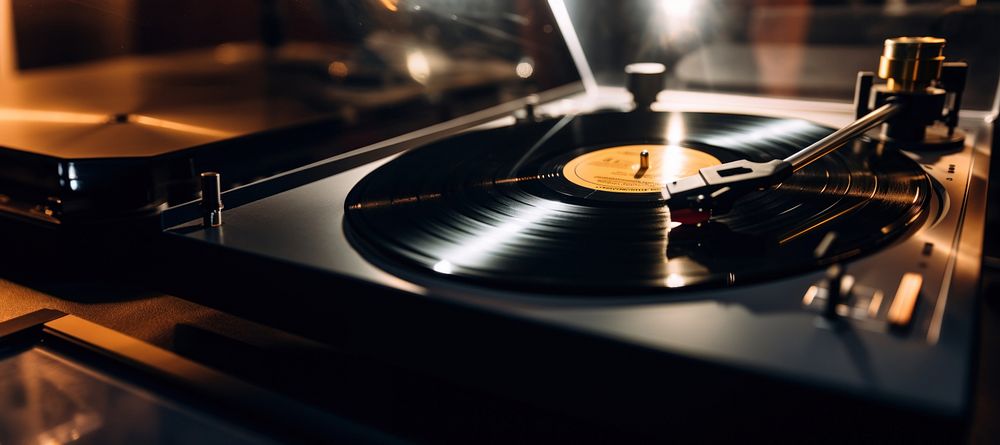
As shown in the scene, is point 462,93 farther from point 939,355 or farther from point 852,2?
point 939,355

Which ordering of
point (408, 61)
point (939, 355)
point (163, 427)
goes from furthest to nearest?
point (408, 61) → point (163, 427) → point (939, 355)

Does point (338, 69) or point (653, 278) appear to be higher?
point (338, 69)

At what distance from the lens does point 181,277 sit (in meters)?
0.65

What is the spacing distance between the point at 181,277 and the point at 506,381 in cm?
34

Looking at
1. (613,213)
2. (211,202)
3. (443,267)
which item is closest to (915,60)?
(613,213)

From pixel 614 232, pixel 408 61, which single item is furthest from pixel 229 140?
pixel 614 232

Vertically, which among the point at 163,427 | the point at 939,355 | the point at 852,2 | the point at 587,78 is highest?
the point at 852,2

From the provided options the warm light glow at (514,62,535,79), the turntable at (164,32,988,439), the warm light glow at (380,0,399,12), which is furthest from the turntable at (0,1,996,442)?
the warm light glow at (514,62,535,79)

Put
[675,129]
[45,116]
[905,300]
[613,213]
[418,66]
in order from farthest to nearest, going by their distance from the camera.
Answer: [418,66]
[675,129]
[45,116]
[613,213]
[905,300]

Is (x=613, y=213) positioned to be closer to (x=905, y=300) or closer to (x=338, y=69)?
(x=905, y=300)

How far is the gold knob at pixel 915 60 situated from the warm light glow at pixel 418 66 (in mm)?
668

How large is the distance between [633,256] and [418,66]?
0.74 m

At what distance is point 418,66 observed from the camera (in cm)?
119

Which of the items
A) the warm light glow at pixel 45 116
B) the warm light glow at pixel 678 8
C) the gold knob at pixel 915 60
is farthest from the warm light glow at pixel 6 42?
the warm light glow at pixel 678 8
